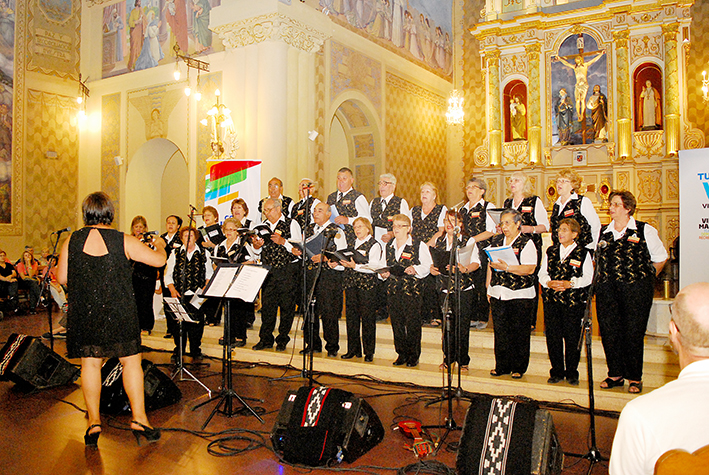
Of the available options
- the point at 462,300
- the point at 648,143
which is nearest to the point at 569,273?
the point at 462,300

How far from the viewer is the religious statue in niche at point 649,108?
36.5 feet

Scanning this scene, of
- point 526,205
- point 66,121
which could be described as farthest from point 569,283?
point 66,121

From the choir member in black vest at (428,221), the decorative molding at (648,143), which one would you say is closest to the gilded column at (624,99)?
the decorative molding at (648,143)

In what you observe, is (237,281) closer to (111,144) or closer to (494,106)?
(494,106)

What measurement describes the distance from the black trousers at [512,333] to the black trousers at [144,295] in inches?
167

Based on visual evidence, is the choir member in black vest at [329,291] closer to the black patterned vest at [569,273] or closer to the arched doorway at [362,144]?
the black patterned vest at [569,273]

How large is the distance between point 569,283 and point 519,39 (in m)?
9.07

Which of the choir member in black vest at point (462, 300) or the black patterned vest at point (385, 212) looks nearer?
the choir member in black vest at point (462, 300)

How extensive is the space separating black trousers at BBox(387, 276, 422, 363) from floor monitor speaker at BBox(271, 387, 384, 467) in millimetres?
1967

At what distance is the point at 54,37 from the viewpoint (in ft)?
41.1

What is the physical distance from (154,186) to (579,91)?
9614 millimetres

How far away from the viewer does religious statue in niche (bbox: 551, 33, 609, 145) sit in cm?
1158

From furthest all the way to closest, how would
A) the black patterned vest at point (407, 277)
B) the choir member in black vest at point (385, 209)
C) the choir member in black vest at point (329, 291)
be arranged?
the choir member in black vest at point (385, 209), the choir member in black vest at point (329, 291), the black patterned vest at point (407, 277)

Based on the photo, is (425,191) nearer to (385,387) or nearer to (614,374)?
(385,387)
